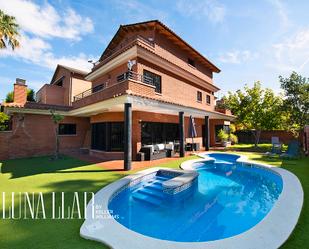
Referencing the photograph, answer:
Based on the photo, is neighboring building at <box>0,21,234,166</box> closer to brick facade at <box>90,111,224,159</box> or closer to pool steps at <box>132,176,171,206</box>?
brick facade at <box>90,111,224,159</box>

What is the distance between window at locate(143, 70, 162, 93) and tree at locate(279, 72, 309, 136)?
17183 millimetres

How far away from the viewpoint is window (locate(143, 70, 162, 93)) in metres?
15.6

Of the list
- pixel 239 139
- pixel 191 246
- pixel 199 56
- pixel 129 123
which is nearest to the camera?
pixel 191 246

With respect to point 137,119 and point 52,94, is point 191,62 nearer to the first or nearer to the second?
point 137,119

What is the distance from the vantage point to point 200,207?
263 inches

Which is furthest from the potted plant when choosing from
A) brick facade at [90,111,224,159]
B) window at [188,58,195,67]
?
window at [188,58,195,67]

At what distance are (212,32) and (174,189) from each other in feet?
48.7

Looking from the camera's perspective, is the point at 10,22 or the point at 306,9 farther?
the point at 10,22

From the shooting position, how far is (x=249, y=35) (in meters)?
14.3

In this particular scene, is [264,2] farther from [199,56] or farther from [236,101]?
[236,101]

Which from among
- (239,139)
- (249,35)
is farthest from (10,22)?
(239,139)

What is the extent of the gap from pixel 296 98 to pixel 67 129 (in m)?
28.4

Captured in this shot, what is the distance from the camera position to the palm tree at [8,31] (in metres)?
14.0

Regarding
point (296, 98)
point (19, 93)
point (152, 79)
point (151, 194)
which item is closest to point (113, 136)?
point (152, 79)
